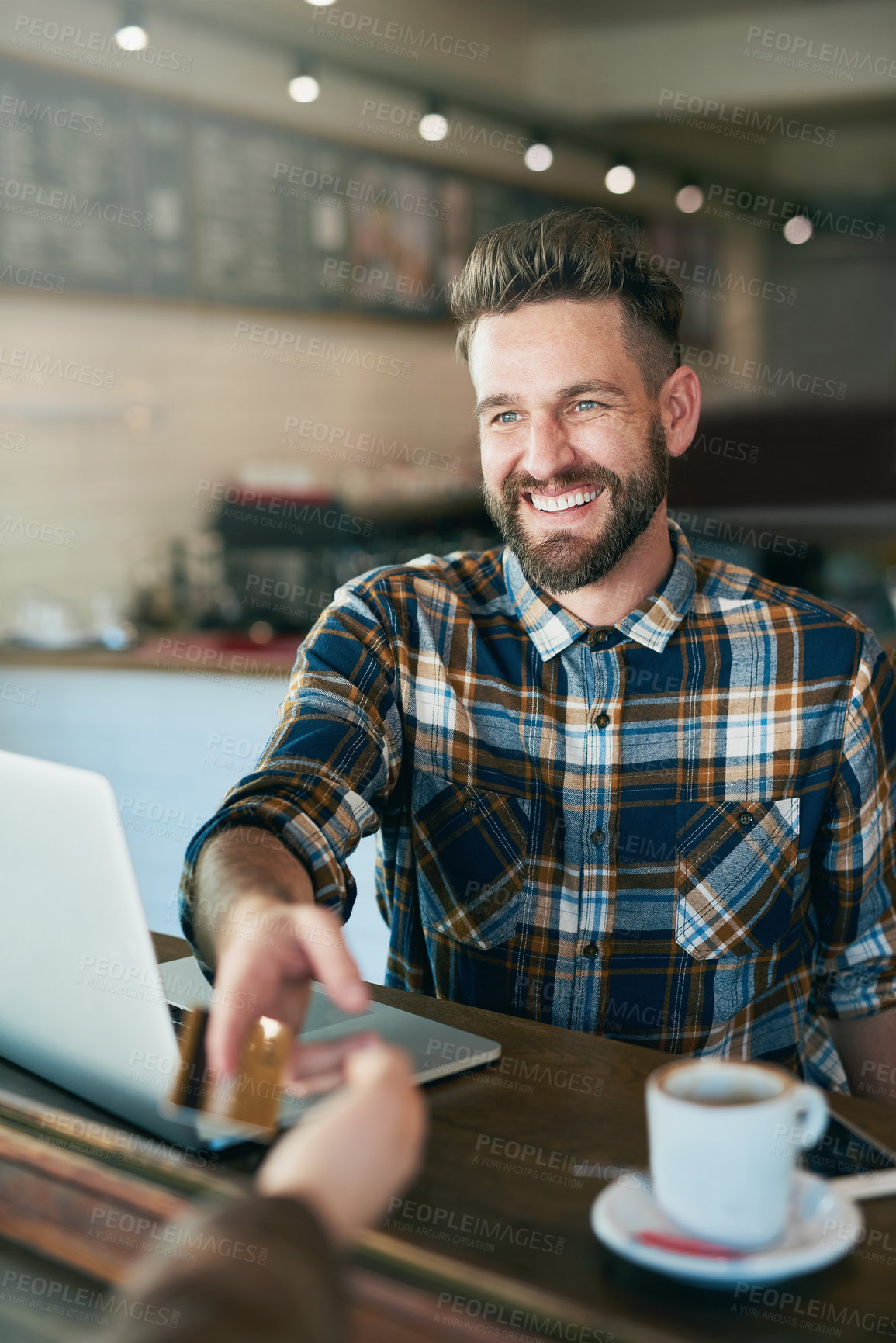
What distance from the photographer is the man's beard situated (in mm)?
1330

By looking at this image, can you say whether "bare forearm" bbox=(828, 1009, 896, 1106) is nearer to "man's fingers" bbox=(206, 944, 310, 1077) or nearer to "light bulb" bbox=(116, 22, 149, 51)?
"man's fingers" bbox=(206, 944, 310, 1077)

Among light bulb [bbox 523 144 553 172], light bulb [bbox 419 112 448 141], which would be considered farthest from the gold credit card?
light bulb [bbox 523 144 553 172]

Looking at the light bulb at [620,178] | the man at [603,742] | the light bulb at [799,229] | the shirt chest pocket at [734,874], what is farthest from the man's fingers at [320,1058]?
the light bulb at [799,229]

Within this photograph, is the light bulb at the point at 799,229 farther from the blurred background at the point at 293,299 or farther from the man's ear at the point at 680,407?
the man's ear at the point at 680,407

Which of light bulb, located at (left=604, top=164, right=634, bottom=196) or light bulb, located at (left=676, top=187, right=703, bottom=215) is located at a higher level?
light bulb, located at (left=676, top=187, right=703, bottom=215)

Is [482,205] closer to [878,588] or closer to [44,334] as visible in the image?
[44,334]

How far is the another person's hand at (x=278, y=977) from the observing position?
603 millimetres

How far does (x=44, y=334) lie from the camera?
369 centimetres

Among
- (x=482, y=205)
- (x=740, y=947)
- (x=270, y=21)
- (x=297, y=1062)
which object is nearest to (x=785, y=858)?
(x=740, y=947)

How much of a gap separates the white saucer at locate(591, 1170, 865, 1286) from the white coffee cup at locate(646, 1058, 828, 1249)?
0.5 inches

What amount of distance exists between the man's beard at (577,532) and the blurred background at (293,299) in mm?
1529

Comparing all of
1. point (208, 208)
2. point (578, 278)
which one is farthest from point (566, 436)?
point (208, 208)

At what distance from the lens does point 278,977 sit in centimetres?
66

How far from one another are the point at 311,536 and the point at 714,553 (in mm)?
1344
